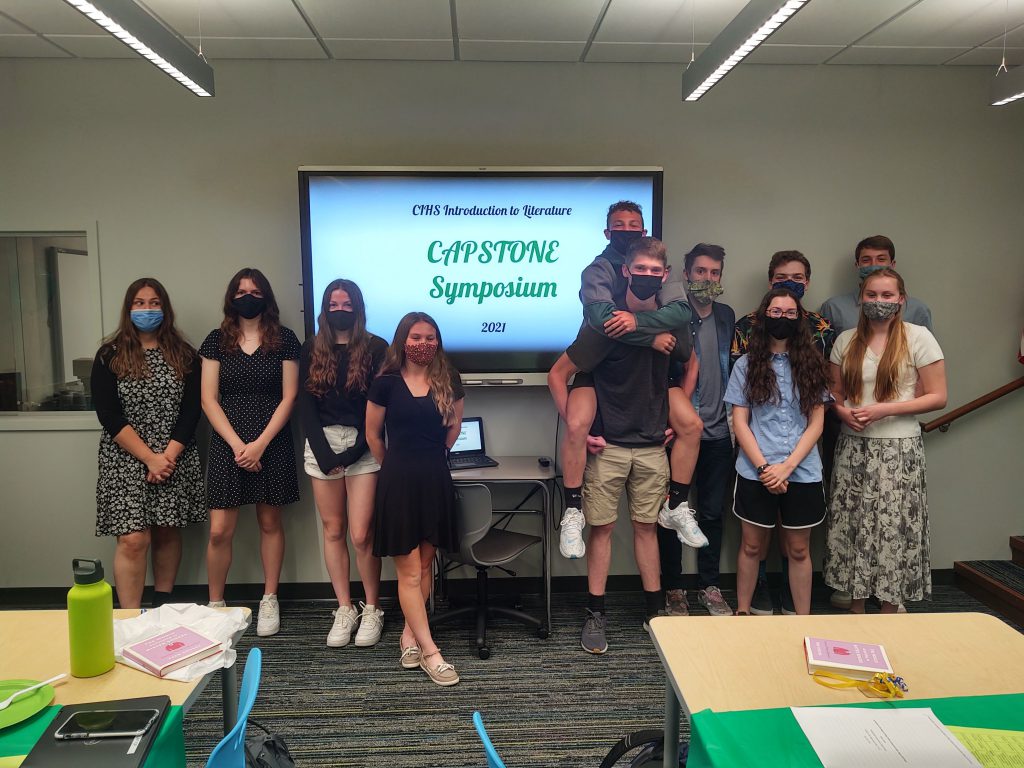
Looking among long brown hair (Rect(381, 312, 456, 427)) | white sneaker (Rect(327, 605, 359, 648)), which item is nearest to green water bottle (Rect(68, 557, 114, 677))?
long brown hair (Rect(381, 312, 456, 427))

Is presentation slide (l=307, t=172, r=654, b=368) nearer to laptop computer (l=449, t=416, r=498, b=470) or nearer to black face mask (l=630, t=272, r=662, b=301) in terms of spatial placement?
laptop computer (l=449, t=416, r=498, b=470)

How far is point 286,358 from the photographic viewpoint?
135 inches

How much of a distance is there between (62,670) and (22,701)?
145 millimetres

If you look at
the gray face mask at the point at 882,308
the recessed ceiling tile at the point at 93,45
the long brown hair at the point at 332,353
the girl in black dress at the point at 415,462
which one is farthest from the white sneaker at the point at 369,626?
the recessed ceiling tile at the point at 93,45

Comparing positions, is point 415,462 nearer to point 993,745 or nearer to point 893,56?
point 993,745

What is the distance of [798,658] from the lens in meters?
1.51

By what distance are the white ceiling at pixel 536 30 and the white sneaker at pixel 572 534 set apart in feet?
7.71

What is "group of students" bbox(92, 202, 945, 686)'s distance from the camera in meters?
2.98

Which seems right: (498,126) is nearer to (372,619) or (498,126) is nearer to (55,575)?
(372,619)

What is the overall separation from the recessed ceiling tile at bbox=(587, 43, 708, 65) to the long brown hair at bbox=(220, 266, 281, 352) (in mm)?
2097

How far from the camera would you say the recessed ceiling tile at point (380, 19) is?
297 cm

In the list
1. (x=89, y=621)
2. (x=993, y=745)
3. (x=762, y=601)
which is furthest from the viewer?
(x=762, y=601)

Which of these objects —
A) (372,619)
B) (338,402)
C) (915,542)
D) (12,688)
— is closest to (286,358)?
(338,402)

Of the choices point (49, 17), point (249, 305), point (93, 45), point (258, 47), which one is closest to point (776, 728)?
point (249, 305)
